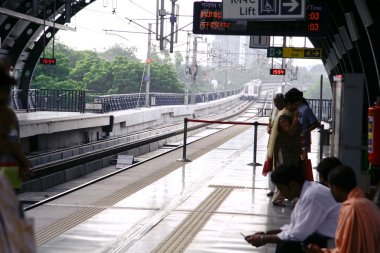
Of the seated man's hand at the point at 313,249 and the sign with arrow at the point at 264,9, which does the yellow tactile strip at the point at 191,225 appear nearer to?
the seated man's hand at the point at 313,249

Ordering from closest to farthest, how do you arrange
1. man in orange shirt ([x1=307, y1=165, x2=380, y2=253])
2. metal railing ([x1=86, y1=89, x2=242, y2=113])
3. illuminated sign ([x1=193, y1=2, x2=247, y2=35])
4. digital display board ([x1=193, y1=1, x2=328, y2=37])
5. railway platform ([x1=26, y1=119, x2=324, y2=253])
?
1. man in orange shirt ([x1=307, y1=165, x2=380, y2=253])
2. railway platform ([x1=26, y1=119, x2=324, y2=253])
3. digital display board ([x1=193, y1=1, x2=328, y2=37])
4. illuminated sign ([x1=193, y1=2, x2=247, y2=35])
5. metal railing ([x1=86, y1=89, x2=242, y2=113])

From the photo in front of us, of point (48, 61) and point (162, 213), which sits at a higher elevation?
point (48, 61)

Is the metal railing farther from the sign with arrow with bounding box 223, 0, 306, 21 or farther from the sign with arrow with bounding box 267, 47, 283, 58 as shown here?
the sign with arrow with bounding box 223, 0, 306, 21

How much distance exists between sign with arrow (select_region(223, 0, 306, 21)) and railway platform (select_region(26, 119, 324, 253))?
3097 millimetres

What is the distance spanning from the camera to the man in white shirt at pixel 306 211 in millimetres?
5266

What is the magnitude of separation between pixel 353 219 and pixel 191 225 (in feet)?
15.5

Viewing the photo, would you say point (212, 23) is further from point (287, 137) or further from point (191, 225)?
point (191, 225)

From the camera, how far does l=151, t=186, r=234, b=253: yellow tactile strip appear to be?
25.8 ft

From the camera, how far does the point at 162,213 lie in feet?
32.6

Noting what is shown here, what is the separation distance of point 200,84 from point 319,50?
101091 mm

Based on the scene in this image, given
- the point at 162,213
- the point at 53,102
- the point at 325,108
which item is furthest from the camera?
the point at 325,108

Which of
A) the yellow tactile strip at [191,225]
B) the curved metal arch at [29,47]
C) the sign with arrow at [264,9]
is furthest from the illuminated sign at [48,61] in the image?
the yellow tactile strip at [191,225]

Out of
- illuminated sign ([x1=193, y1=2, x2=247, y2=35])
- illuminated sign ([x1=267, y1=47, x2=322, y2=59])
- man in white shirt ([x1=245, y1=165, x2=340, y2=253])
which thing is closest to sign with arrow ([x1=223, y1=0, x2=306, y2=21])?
illuminated sign ([x1=193, y1=2, x2=247, y2=35])

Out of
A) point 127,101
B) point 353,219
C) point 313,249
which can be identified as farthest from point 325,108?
point 353,219
